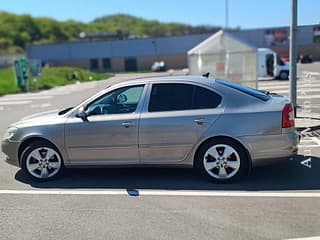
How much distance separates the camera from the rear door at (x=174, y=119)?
5129 millimetres

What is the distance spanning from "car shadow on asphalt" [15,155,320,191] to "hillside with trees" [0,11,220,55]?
296 feet

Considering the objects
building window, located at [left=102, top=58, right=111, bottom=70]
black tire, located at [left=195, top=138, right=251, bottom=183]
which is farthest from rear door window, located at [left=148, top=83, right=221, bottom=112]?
building window, located at [left=102, top=58, right=111, bottom=70]

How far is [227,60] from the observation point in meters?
16.0

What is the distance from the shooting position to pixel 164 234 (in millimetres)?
3828

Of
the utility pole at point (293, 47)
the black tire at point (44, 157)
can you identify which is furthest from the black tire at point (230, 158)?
the utility pole at point (293, 47)

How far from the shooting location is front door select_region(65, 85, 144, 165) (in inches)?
209

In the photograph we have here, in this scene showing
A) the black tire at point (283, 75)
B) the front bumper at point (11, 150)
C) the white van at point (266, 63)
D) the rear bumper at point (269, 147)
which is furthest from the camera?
the white van at point (266, 63)

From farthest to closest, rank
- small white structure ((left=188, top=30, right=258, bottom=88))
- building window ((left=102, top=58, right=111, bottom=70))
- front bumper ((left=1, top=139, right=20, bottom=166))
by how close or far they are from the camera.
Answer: building window ((left=102, top=58, right=111, bottom=70)) → small white structure ((left=188, top=30, right=258, bottom=88)) → front bumper ((left=1, top=139, right=20, bottom=166))

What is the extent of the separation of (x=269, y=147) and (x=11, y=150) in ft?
12.3

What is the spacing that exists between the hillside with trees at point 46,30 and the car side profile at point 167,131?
90532 millimetres

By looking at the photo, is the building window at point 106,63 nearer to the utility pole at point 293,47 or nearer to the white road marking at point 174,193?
the utility pole at point 293,47

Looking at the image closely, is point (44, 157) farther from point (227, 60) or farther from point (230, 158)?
point (227, 60)

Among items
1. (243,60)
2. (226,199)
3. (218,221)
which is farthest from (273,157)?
(243,60)

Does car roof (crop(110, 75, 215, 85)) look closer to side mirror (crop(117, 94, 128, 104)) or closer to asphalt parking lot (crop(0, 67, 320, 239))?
side mirror (crop(117, 94, 128, 104))
